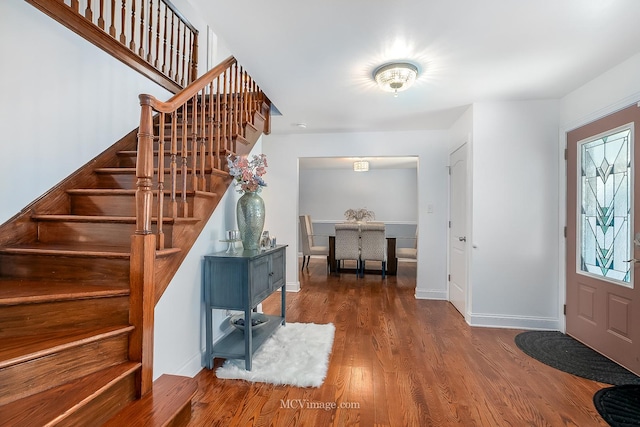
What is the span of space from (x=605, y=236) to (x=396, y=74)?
219 cm

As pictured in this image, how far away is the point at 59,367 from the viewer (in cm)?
114

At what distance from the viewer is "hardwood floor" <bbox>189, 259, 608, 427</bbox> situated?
1661 mm

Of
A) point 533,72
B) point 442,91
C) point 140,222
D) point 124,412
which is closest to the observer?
point 124,412

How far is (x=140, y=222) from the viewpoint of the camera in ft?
4.55

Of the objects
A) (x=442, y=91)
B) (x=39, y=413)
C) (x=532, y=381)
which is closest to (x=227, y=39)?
(x=442, y=91)

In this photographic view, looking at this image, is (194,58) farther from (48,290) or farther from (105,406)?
(105,406)

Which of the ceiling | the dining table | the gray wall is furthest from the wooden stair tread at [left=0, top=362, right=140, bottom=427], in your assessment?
the gray wall

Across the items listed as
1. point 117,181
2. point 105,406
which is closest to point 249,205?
point 117,181

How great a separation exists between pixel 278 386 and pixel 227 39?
7.78 feet

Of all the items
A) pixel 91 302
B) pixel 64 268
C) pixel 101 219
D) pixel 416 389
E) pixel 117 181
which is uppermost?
pixel 117 181

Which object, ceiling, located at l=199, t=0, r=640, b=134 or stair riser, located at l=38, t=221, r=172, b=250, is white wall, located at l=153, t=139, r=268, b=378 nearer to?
stair riser, located at l=38, t=221, r=172, b=250

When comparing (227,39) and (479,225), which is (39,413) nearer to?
(227,39)

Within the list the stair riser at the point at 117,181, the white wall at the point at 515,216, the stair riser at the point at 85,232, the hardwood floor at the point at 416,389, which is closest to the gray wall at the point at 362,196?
the white wall at the point at 515,216

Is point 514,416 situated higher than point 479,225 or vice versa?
point 479,225
